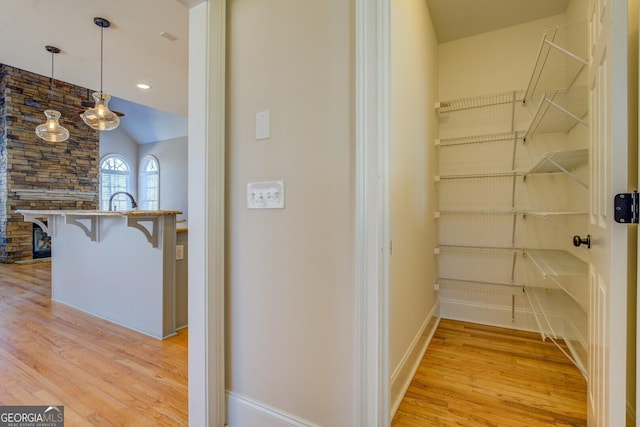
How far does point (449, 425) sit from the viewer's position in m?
1.44

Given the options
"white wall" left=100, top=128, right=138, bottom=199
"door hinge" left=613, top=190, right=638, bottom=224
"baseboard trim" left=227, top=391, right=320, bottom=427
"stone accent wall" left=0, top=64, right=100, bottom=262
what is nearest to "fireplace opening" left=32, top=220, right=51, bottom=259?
"stone accent wall" left=0, top=64, right=100, bottom=262

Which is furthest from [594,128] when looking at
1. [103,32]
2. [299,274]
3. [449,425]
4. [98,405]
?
[103,32]

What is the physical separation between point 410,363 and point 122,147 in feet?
33.1

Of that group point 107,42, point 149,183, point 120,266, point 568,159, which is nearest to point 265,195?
point 568,159

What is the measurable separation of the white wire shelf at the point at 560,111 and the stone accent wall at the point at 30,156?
249 inches

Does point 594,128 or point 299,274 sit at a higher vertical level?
point 594,128

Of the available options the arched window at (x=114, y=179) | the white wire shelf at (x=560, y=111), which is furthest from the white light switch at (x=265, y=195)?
the arched window at (x=114, y=179)

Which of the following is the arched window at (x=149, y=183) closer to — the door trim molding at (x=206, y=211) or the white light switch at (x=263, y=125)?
the door trim molding at (x=206, y=211)

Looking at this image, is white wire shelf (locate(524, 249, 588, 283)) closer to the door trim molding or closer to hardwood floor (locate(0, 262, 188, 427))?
the door trim molding

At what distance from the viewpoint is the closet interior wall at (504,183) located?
2.33 m

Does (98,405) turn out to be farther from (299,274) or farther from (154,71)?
(154,71)

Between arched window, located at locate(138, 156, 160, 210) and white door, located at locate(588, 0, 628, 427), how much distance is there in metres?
9.54

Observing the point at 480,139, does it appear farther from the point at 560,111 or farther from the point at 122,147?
the point at 122,147

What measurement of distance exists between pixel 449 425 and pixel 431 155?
1.92 metres
